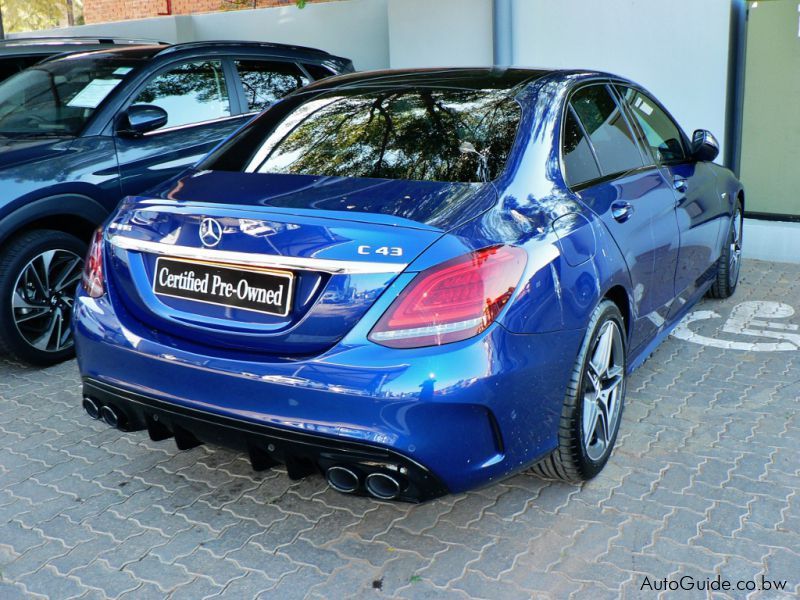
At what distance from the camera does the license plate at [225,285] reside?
2678 millimetres

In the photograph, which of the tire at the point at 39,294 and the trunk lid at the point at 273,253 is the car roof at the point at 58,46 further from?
the trunk lid at the point at 273,253

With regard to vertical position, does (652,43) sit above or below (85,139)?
above

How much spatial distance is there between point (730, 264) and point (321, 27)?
6.86 m

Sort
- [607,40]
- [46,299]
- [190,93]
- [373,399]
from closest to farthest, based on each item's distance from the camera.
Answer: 1. [373,399]
2. [46,299]
3. [190,93]
4. [607,40]

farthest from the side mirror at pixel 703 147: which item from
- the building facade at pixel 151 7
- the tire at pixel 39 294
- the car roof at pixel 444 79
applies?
the building facade at pixel 151 7

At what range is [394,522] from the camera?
10.7ft

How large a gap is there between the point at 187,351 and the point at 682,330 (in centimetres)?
367

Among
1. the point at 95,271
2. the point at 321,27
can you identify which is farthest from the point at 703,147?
the point at 321,27

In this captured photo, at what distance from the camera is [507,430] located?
2.74m

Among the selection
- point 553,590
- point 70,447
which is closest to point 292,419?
point 553,590

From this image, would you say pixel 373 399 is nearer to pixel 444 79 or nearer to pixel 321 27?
pixel 444 79

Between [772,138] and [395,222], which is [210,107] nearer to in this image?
[395,222]

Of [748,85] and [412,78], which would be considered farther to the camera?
[748,85]

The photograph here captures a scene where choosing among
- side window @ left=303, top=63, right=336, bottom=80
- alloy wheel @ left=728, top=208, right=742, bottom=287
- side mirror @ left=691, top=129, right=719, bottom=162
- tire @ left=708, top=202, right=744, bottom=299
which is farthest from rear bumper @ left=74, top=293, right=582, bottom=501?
side window @ left=303, top=63, right=336, bottom=80
